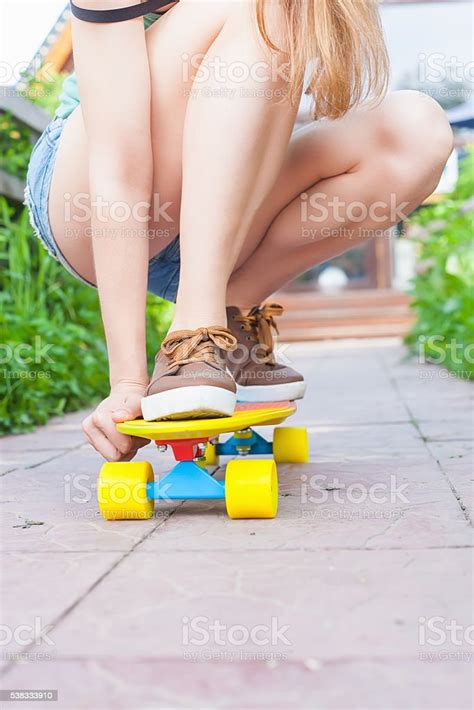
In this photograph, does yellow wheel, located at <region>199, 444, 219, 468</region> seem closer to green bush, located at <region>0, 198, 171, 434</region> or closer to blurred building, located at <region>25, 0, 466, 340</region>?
green bush, located at <region>0, 198, 171, 434</region>

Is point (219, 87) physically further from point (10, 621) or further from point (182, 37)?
point (10, 621)

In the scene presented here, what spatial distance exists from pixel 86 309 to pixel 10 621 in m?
2.36

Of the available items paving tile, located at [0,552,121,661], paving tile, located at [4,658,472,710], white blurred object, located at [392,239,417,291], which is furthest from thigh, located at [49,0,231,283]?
white blurred object, located at [392,239,417,291]

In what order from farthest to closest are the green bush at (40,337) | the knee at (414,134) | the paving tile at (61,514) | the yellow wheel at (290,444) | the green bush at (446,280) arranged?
1. the green bush at (446,280)
2. the green bush at (40,337)
3. the yellow wheel at (290,444)
4. the knee at (414,134)
5. the paving tile at (61,514)

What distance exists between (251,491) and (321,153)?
0.64 m

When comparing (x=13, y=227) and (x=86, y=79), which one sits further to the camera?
(x=13, y=227)

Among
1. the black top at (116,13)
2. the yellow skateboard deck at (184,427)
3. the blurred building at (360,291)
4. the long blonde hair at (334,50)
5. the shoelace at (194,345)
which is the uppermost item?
the black top at (116,13)

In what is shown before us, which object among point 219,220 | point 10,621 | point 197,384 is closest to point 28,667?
point 10,621

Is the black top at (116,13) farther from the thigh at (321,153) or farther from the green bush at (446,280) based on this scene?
the green bush at (446,280)

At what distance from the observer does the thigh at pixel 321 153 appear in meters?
1.43

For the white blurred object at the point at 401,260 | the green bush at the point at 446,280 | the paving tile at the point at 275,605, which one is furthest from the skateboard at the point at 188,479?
the white blurred object at the point at 401,260

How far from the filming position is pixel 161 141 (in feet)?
4.34

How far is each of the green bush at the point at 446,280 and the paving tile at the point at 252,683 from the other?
110 inches

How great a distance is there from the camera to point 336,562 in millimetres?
939
